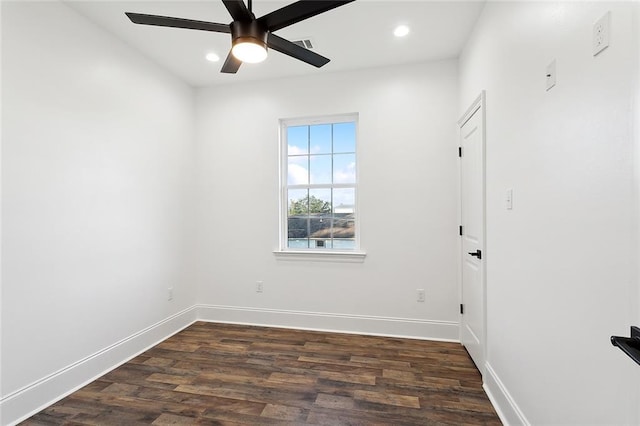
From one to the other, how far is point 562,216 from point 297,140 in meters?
2.77

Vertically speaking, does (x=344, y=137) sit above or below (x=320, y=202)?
above

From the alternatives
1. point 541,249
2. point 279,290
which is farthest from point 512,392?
point 279,290

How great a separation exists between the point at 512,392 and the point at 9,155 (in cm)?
336

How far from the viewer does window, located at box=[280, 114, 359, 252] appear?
135 inches

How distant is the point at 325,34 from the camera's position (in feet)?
8.48

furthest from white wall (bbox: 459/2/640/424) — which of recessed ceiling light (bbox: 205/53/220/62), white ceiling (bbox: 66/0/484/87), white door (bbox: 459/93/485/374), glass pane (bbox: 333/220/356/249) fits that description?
recessed ceiling light (bbox: 205/53/220/62)

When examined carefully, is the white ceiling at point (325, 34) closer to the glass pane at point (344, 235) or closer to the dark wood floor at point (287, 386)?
the glass pane at point (344, 235)

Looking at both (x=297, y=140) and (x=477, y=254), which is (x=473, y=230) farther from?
(x=297, y=140)

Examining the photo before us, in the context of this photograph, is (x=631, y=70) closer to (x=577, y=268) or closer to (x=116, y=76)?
(x=577, y=268)

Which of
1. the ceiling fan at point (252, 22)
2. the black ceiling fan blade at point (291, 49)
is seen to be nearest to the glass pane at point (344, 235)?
the black ceiling fan blade at point (291, 49)

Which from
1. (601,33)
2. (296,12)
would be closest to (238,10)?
(296,12)

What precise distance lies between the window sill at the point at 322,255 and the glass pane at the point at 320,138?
116 centimetres

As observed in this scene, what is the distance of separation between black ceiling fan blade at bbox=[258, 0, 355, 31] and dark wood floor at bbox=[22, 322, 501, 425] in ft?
7.59

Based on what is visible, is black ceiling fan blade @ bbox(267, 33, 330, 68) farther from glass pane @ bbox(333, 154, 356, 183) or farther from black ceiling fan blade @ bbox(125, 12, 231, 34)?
glass pane @ bbox(333, 154, 356, 183)
